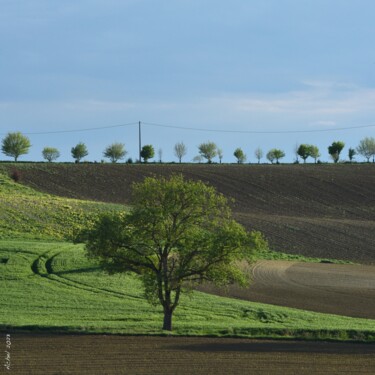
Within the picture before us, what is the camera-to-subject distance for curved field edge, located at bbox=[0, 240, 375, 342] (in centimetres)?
3628

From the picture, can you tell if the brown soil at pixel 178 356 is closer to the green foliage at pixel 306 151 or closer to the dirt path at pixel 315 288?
the dirt path at pixel 315 288

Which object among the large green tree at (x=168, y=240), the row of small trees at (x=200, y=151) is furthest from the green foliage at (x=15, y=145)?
the large green tree at (x=168, y=240)

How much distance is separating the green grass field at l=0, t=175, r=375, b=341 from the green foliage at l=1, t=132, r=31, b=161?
76.6 metres

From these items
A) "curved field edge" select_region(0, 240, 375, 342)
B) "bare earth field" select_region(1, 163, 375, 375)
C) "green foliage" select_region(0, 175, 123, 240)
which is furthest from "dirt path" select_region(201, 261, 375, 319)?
"green foliage" select_region(0, 175, 123, 240)

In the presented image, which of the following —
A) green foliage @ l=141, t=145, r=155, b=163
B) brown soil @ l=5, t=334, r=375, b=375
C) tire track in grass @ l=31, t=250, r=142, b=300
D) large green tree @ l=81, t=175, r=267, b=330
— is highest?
green foliage @ l=141, t=145, r=155, b=163

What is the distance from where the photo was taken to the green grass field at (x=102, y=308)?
36.4m

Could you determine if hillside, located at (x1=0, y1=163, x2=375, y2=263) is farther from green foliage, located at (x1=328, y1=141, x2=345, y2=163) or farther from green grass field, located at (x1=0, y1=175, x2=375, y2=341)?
green foliage, located at (x1=328, y1=141, x2=345, y2=163)

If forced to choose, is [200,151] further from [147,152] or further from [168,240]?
[168,240]

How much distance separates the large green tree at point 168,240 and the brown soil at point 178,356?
4.60 m

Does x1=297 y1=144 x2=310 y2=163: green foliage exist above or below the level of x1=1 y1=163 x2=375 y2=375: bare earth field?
above

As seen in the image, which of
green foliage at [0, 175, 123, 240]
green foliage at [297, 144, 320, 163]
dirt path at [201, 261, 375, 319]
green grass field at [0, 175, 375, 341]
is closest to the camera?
green grass field at [0, 175, 375, 341]

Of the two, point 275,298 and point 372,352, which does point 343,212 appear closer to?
point 275,298

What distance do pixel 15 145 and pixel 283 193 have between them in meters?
57.5

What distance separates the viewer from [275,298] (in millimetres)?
50406
